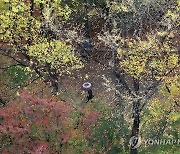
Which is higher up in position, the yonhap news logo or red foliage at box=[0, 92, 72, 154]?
red foliage at box=[0, 92, 72, 154]

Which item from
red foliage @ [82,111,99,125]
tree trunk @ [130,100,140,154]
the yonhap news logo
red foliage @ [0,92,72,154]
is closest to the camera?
red foliage @ [0,92,72,154]

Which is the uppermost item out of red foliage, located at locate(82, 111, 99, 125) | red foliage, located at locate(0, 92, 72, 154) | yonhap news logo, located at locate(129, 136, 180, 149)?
red foliage, located at locate(0, 92, 72, 154)

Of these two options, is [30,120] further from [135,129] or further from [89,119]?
[135,129]

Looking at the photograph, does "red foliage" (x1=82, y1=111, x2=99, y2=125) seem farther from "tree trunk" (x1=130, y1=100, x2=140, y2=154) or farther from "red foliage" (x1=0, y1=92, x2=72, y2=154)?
"tree trunk" (x1=130, y1=100, x2=140, y2=154)

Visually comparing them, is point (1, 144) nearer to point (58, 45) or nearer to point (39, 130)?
point (39, 130)

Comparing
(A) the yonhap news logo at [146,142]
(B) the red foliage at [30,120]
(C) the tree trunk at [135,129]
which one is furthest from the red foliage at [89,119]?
(A) the yonhap news logo at [146,142]

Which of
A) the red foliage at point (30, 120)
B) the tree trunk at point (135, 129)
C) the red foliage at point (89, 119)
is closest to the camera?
the red foliage at point (30, 120)

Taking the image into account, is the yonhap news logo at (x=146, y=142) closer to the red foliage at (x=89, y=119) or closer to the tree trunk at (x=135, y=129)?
the tree trunk at (x=135, y=129)

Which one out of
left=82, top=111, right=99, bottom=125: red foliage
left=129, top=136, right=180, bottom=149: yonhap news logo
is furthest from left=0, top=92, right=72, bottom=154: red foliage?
left=129, top=136, right=180, bottom=149: yonhap news logo

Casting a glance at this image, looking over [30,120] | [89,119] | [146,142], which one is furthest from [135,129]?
[30,120]

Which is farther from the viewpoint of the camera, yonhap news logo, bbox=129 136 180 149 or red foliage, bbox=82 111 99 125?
yonhap news logo, bbox=129 136 180 149

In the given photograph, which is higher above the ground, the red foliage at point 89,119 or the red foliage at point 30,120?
the red foliage at point 30,120
